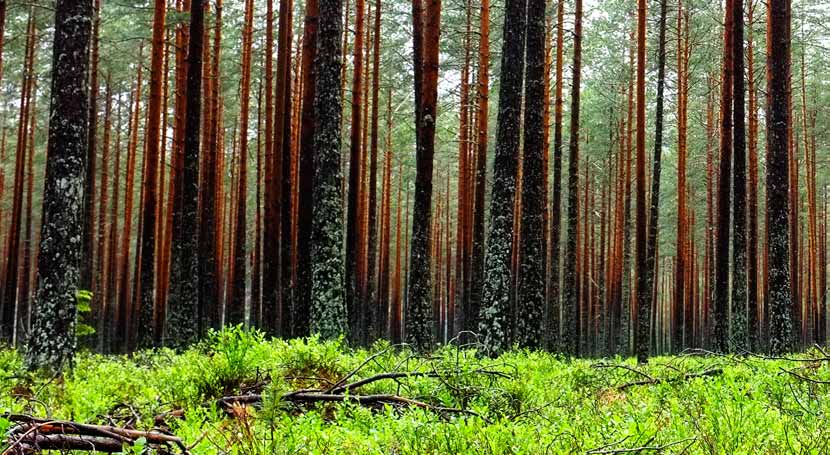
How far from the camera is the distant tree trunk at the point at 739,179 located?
14.2 metres

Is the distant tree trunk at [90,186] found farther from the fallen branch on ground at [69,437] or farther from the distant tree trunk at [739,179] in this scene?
the fallen branch on ground at [69,437]

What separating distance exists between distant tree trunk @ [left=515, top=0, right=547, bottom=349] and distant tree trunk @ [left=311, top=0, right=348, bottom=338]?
3019mm

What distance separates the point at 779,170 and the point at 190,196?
10.9 metres

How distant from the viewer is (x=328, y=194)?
9.77 m

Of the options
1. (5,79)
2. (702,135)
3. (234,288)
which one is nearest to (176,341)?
(234,288)

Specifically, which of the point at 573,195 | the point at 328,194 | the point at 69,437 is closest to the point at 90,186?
the point at 328,194

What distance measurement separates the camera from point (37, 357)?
7.23m

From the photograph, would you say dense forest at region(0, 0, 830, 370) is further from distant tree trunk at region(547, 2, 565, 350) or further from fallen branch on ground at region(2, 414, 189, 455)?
fallen branch on ground at region(2, 414, 189, 455)

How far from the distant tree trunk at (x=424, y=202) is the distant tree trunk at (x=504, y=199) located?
1.90 meters

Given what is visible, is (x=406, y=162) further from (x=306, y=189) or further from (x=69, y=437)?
(x=69, y=437)

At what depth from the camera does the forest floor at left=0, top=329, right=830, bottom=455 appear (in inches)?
116

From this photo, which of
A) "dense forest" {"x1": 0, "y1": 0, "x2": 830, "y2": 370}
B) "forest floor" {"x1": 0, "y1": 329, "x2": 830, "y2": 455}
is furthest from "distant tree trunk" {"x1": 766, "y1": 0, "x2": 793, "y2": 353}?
"forest floor" {"x1": 0, "y1": 329, "x2": 830, "y2": 455}

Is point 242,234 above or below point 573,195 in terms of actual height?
below

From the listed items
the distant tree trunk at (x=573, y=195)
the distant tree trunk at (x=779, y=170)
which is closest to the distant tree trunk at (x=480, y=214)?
the distant tree trunk at (x=573, y=195)
